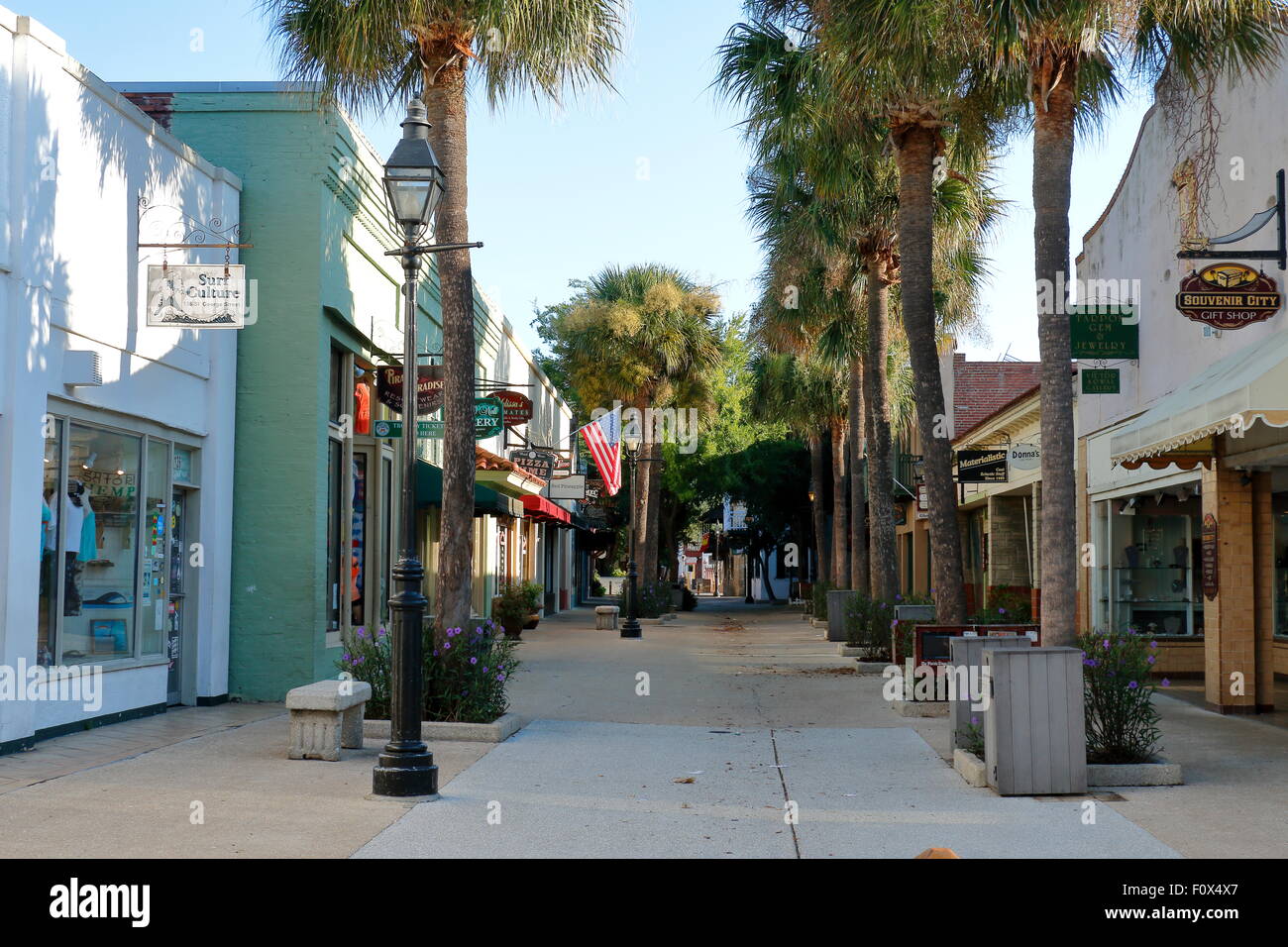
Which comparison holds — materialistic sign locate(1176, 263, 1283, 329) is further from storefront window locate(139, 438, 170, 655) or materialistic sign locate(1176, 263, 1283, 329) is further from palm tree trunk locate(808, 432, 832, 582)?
palm tree trunk locate(808, 432, 832, 582)

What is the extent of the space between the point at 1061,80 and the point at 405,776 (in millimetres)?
7390

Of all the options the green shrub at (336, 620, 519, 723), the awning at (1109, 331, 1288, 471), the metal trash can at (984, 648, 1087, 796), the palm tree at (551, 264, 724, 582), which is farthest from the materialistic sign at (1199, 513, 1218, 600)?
the palm tree at (551, 264, 724, 582)

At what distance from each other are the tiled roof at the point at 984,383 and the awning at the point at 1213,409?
80.7ft

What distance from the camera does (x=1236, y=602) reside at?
43.0ft

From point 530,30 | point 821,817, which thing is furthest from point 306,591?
point 821,817

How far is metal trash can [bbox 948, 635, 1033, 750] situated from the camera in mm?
10336

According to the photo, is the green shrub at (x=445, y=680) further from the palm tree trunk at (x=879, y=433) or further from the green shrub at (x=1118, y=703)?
the palm tree trunk at (x=879, y=433)

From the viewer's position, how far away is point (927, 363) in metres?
14.6

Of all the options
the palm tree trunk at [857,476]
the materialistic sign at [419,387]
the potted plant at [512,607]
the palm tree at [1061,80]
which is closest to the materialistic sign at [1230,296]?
the palm tree at [1061,80]

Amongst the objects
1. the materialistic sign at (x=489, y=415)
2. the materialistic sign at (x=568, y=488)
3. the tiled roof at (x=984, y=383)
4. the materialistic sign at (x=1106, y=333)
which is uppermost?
the tiled roof at (x=984, y=383)

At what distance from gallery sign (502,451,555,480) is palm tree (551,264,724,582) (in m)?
4.53

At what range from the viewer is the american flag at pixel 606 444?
28.6 metres
